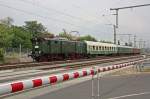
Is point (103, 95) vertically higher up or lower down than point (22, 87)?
lower down

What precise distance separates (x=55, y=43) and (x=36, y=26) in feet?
349

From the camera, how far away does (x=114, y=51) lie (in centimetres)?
8025

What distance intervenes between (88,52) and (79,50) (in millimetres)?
4321

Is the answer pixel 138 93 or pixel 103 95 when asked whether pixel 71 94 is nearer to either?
pixel 103 95

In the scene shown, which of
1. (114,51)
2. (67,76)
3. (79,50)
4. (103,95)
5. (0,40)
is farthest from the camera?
(0,40)

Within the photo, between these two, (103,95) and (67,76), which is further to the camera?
(103,95)

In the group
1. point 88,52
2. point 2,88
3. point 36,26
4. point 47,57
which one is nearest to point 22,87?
point 2,88

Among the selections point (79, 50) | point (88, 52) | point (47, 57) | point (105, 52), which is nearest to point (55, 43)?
point (47, 57)

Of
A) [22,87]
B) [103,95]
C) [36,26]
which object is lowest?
[103,95]

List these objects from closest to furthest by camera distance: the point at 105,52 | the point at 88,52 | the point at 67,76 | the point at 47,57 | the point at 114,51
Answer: the point at 67,76, the point at 47,57, the point at 88,52, the point at 105,52, the point at 114,51

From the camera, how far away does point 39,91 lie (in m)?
13.9

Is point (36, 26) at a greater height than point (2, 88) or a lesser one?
greater

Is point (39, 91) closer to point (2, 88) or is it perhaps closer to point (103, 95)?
point (103, 95)

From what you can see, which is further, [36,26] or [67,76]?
[36,26]
